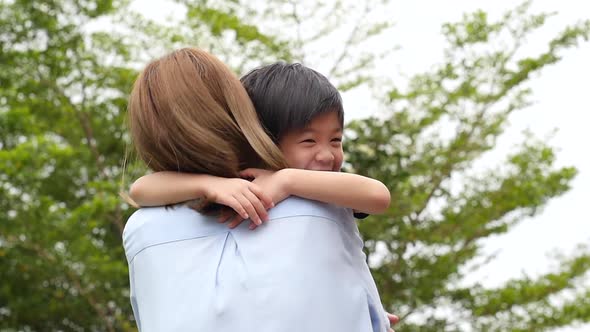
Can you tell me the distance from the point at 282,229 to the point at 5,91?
6247 mm

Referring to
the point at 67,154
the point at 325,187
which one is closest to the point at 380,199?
the point at 325,187

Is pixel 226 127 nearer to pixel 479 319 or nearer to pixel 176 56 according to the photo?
pixel 176 56

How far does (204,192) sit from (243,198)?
9cm

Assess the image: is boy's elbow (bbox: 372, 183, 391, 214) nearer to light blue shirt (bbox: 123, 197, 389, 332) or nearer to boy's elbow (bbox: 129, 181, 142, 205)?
light blue shirt (bbox: 123, 197, 389, 332)

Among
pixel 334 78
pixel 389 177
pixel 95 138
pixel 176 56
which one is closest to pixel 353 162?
pixel 389 177

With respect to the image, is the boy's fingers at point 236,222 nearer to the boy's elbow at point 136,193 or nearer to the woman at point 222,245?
the woman at point 222,245

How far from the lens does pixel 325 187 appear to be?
1.22 metres

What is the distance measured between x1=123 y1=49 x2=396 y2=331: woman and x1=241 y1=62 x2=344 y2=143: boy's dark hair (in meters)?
0.14

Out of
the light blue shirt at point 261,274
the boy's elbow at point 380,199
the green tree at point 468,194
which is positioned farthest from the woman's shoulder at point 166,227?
the green tree at point 468,194

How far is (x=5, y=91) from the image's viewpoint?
701 cm

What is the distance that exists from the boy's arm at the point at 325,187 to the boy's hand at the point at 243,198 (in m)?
0.02

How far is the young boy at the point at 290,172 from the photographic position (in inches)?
48.0

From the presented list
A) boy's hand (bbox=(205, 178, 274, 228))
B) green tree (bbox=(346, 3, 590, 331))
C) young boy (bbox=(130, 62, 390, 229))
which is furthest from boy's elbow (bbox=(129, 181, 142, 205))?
green tree (bbox=(346, 3, 590, 331))

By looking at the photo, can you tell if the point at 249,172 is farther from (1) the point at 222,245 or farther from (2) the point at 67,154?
(2) the point at 67,154
